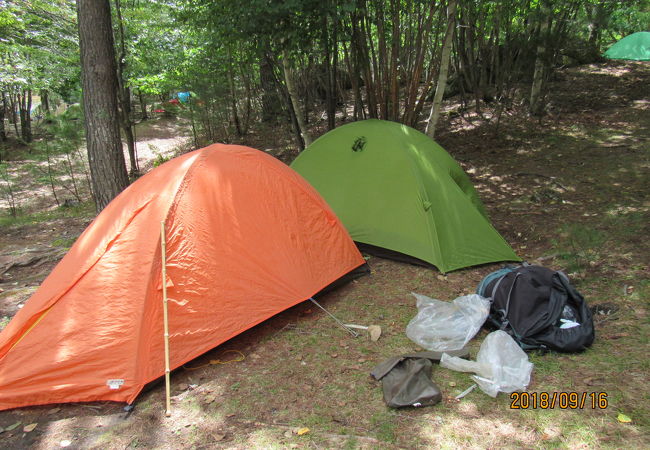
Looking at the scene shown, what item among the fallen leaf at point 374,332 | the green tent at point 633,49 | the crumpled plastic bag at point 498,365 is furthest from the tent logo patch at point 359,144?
the green tent at point 633,49

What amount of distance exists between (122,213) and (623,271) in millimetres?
4646

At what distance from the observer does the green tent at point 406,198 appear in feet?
15.3

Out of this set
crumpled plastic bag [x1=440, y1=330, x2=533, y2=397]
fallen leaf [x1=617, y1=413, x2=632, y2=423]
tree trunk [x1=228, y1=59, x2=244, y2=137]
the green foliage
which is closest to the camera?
fallen leaf [x1=617, y1=413, x2=632, y2=423]

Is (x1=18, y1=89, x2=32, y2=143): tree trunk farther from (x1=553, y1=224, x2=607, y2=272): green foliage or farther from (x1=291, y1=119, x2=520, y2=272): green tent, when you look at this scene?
(x1=553, y1=224, x2=607, y2=272): green foliage

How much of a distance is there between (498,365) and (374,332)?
1029mm

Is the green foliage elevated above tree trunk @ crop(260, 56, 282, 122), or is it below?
below

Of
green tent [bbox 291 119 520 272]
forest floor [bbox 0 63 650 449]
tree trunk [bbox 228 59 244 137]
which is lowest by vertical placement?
forest floor [bbox 0 63 650 449]

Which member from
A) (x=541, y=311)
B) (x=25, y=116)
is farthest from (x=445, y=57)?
(x=25, y=116)

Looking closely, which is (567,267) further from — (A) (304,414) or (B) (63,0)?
(B) (63,0)

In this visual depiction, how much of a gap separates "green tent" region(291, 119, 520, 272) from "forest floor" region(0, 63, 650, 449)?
0.26 metres

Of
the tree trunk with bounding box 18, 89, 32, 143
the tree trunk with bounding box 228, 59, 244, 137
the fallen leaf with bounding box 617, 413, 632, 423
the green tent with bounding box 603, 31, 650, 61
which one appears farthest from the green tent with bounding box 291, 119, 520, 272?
the tree trunk with bounding box 18, 89, 32, 143

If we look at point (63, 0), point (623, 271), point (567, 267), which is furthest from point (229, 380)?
point (63, 0)

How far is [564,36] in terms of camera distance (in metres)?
8.88

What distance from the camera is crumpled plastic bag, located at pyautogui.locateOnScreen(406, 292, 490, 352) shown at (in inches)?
132
